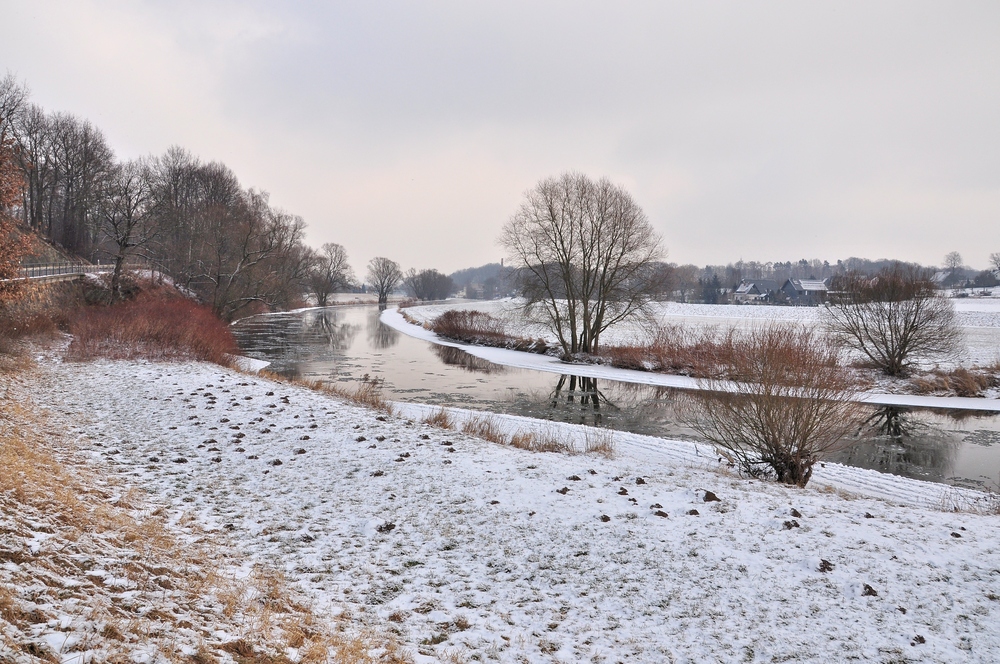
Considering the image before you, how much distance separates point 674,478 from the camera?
795 cm

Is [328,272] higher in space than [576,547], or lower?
higher

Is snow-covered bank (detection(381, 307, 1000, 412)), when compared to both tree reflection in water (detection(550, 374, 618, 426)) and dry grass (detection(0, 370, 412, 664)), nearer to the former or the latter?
tree reflection in water (detection(550, 374, 618, 426))

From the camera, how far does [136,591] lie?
13.6 ft

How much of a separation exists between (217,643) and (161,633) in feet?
1.20

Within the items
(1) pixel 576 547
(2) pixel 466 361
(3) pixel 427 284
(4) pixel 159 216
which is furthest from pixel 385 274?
(1) pixel 576 547

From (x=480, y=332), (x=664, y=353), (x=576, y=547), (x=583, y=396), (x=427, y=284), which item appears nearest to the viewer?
(x=576, y=547)

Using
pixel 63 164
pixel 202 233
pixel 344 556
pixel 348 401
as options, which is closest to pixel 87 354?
pixel 348 401

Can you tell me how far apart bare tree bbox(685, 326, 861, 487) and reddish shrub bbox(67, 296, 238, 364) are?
→ 1784 cm

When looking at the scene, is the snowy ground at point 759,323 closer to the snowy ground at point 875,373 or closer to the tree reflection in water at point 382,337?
the snowy ground at point 875,373

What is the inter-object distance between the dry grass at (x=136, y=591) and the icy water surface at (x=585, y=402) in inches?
463

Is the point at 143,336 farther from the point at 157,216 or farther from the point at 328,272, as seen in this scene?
the point at 328,272

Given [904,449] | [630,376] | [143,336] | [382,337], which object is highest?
[143,336]

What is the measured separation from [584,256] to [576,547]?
84.1ft

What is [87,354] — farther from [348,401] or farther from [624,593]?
[624,593]
